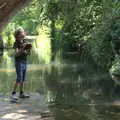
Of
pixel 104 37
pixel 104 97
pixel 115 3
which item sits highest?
pixel 115 3

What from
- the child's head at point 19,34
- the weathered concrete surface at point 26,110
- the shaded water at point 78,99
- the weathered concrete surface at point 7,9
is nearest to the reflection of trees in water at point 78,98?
the shaded water at point 78,99

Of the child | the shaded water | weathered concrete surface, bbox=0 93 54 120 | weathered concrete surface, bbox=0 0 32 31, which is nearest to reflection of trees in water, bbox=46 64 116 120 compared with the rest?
the shaded water

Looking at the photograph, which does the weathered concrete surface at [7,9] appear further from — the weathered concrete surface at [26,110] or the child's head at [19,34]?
the child's head at [19,34]

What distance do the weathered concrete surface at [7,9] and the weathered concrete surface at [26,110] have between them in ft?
17.4

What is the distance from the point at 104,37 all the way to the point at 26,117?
649 centimetres

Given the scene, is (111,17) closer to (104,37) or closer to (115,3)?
(115,3)

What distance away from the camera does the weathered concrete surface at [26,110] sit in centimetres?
798

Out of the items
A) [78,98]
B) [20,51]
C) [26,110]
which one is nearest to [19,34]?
[20,51]

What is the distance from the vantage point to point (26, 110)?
8547 millimetres

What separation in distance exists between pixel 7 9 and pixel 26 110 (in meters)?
6.15

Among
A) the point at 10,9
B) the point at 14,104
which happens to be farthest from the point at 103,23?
the point at 10,9

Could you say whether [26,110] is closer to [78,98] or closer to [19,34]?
[19,34]

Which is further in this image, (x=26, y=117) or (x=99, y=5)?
(x=99, y=5)

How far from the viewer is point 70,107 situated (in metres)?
9.52
